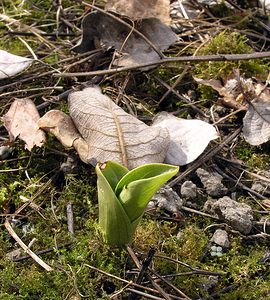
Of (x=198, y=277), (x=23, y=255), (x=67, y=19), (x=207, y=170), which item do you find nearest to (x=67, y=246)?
Result: (x=23, y=255)

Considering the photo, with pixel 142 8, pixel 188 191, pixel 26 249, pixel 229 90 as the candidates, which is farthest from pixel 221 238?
pixel 142 8

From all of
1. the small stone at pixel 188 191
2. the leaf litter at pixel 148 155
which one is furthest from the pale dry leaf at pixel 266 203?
the small stone at pixel 188 191

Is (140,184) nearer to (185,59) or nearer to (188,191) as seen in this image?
(188,191)

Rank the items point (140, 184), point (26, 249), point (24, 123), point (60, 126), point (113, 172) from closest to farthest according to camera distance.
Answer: point (140, 184) < point (113, 172) < point (26, 249) < point (60, 126) < point (24, 123)

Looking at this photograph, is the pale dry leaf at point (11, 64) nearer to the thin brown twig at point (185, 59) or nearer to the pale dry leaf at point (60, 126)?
the thin brown twig at point (185, 59)

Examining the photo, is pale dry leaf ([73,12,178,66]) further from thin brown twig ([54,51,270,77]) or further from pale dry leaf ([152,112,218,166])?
pale dry leaf ([152,112,218,166])

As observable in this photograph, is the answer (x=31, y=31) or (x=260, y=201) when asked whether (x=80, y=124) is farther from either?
(x=31, y=31)

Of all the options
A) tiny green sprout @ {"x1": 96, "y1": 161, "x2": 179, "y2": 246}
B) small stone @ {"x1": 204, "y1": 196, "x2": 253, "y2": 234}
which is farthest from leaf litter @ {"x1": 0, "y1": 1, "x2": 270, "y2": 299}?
tiny green sprout @ {"x1": 96, "y1": 161, "x2": 179, "y2": 246}
